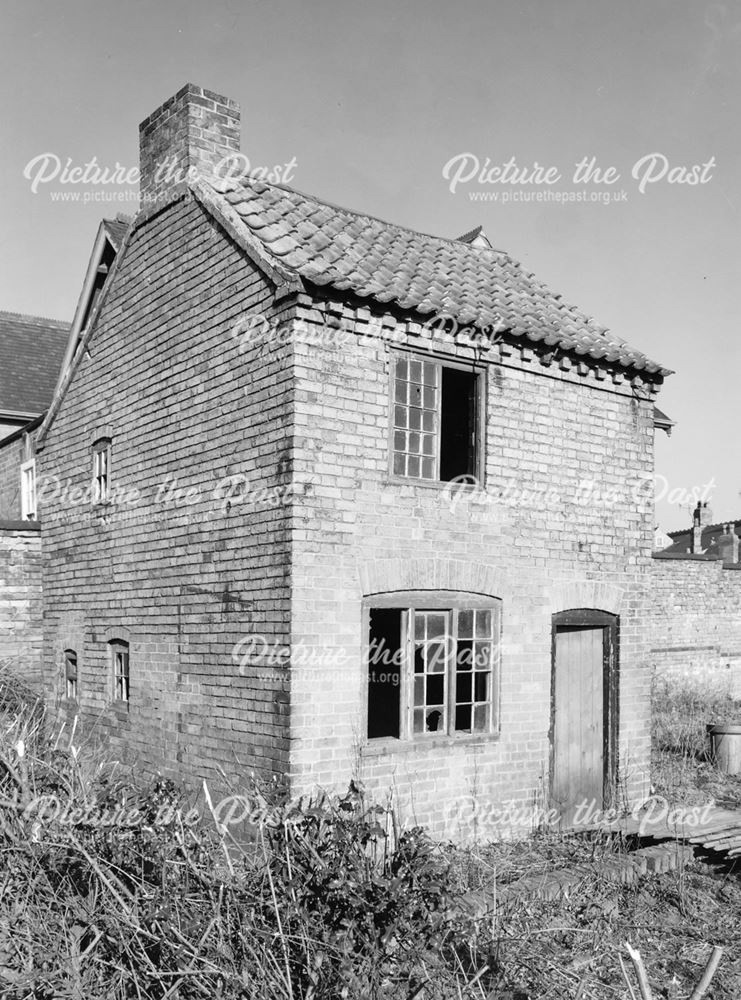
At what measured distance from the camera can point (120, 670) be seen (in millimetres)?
12188

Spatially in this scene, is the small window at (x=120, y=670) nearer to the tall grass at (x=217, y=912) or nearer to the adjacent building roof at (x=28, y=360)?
the tall grass at (x=217, y=912)

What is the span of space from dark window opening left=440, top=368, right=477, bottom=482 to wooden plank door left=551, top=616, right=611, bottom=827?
246 centimetres

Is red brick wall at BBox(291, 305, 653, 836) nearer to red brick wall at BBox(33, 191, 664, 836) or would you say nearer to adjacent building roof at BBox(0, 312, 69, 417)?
red brick wall at BBox(33, 191, 664, 836)

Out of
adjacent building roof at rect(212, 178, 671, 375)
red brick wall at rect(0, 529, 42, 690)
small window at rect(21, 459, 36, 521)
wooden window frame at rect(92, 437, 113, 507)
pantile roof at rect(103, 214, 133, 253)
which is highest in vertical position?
pantile roof at rect(103, 214, 133, 253)

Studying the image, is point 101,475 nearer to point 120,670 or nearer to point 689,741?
point 120,670

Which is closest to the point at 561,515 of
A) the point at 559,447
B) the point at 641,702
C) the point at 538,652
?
the point at 559,447

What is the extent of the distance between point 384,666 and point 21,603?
593 cm

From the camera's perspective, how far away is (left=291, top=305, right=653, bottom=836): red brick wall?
9219mm

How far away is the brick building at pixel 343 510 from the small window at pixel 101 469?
6 cm

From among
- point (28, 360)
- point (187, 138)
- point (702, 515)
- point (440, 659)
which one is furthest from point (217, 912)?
point (702, 515)

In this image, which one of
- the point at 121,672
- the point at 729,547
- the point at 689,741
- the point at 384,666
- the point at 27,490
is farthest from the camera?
the point at 729,547

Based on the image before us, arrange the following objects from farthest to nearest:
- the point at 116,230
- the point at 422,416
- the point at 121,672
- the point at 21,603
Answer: the point at 21,603 → the point at 116,230 → the point at 121,672 → the point at 422,416

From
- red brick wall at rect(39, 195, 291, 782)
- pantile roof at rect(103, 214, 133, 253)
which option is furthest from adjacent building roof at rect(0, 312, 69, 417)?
pantile roof at rect(103, 214, 133, 253)

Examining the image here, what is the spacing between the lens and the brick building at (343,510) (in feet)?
30.7
